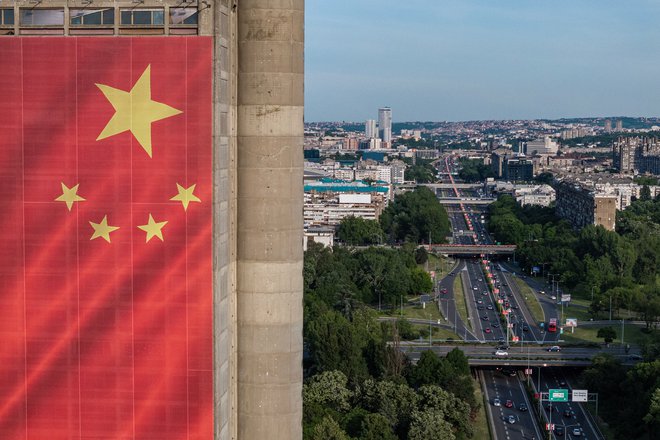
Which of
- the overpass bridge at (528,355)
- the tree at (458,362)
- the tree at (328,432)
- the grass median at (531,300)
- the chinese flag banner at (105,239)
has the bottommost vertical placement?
the grass median at (531,300)

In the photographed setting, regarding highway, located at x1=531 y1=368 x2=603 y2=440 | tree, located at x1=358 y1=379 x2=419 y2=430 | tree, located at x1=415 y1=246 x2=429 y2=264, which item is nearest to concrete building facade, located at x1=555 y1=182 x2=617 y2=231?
tree, located at x1=415 y1=246 x2=429 y2=264

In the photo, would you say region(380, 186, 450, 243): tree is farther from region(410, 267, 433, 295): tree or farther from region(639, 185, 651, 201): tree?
region(639, 185, 651, 201): tree

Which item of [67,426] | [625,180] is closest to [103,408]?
[67,426]

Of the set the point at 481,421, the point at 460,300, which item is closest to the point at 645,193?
the point at 460,300

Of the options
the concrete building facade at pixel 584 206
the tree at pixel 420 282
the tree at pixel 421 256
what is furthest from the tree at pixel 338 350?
the concrete building facade at pixel 584 206

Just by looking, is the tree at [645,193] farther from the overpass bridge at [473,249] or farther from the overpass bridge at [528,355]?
the overpass bridge at [528,355]

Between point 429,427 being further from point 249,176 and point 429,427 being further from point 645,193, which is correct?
point 645,193
